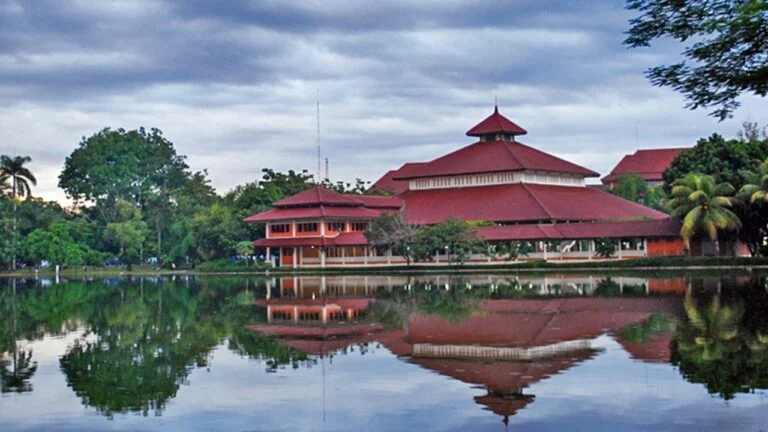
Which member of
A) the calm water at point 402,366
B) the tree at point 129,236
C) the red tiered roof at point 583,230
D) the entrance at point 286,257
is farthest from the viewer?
the tree at point 129,236

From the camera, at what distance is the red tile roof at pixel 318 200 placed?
7531 cm

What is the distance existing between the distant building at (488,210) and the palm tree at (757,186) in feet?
29.0

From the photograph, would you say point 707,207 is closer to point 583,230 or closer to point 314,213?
point 583,230

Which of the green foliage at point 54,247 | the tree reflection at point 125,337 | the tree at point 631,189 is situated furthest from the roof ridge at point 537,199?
the green foliage at point 54,247

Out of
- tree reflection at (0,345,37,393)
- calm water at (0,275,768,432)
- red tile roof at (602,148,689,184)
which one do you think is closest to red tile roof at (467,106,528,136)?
red tile roof at (602,148,689,184)

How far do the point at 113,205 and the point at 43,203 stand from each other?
6.78 m

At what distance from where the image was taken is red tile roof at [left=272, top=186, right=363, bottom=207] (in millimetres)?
75312

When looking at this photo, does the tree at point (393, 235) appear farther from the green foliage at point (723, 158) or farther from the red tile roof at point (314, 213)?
the green foliage at point (723, 158)

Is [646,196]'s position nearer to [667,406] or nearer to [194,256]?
[194,256]

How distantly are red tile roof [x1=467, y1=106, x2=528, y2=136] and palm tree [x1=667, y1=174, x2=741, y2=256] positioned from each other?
1003 inches

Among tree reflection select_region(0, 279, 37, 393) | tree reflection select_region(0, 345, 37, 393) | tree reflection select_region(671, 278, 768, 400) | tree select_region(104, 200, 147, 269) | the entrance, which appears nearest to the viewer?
tree reflection select_region(671, 278, 768, 400)

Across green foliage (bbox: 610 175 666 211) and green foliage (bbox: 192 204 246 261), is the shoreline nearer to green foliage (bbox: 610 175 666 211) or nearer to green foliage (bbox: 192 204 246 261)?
green foliage (bbox: 192 204 246 261)

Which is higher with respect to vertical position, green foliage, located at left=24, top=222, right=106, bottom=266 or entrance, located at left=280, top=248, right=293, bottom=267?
green foliage, located at left=24, top=222, right=106, bottom=266

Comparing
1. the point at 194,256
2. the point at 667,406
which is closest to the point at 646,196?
the point at 194,256
